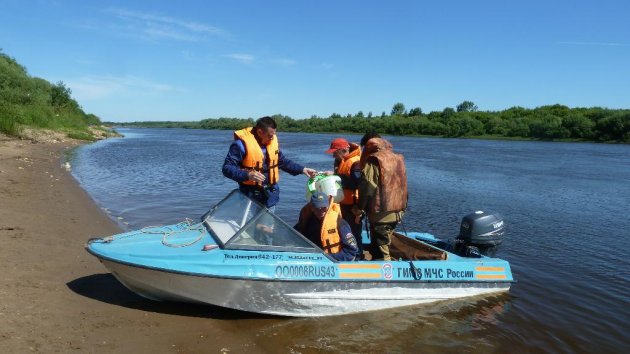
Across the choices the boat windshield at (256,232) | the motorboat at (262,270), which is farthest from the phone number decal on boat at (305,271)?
the boat windshield at (256,232)

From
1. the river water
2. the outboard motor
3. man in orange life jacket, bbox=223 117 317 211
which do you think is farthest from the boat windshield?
the outboard motor

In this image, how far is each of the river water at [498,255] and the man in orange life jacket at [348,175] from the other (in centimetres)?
127

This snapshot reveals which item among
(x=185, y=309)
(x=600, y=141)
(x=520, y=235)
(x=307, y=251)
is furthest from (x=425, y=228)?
(x=600, y=141)

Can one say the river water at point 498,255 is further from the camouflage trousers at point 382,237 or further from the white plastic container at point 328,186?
the white plastic container at point 328,186

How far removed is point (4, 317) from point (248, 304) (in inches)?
91.8

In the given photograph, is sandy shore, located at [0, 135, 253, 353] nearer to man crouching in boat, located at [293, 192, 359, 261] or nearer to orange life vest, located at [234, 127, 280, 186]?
man crouching in boat, located at [293, 192, 359, 261]

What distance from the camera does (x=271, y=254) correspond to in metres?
5.09

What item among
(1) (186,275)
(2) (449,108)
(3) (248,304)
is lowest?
(3) (248,304)

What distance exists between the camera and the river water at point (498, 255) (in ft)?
16.8

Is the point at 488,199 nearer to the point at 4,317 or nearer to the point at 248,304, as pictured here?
the point at 248,304

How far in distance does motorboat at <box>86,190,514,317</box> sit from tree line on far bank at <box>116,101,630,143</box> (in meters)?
30.7

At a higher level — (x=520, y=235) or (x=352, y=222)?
(x=352, y=222)

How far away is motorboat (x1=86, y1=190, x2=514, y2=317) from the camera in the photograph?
15.7ft

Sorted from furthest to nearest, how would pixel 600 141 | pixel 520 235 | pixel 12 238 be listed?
pixel 600 141 → pixel 520 235 → pixel 12 238
